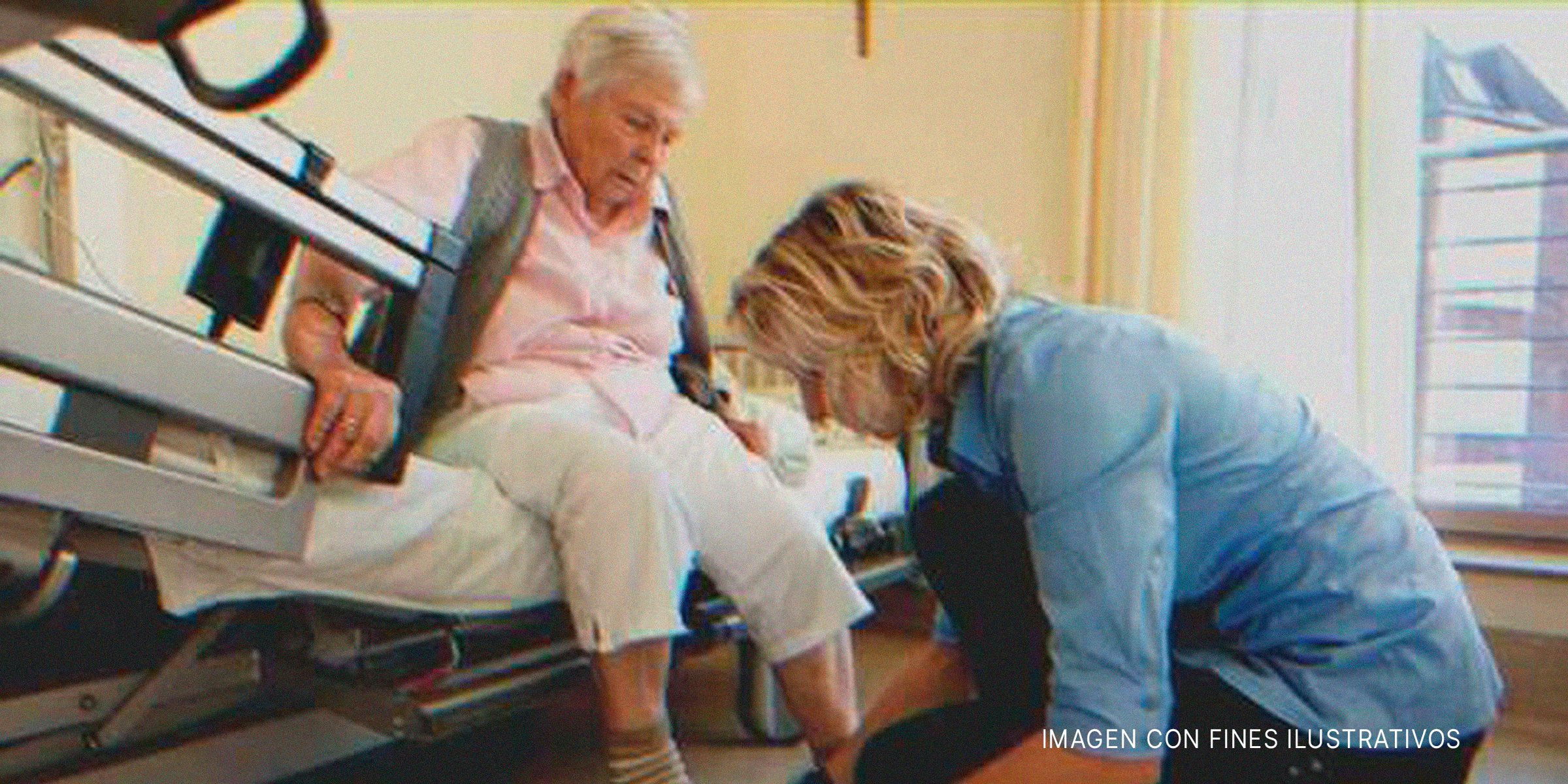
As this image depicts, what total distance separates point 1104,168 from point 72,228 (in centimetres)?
174

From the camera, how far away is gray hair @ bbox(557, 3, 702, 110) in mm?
1366

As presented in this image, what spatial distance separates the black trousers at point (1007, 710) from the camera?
0.87m

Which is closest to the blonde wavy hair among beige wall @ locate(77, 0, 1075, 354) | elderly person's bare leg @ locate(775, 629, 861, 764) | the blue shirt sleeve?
the blue shirt sleeve

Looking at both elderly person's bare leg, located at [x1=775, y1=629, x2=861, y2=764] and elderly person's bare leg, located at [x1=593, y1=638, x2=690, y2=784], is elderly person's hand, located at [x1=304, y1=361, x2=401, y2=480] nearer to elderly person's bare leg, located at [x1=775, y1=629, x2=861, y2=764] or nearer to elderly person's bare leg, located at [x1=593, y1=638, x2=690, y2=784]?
elderly person's bare leg, located at [x1=593, y1=638, x2=690, y2=784]

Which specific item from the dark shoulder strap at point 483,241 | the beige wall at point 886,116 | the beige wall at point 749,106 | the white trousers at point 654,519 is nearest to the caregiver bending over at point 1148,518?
the white trousers at point 654,519

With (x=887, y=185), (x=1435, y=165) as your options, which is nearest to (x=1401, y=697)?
(x=887, y=185)

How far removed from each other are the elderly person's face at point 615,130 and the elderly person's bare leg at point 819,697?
0.62 metres

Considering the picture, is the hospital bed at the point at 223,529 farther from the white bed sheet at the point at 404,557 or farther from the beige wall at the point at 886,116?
the beige wall at the point at 886,116

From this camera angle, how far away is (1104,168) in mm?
2184

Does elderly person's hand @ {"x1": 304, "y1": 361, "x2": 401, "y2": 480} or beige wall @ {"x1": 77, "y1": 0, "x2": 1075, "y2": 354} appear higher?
beige wall @ {"x1": 77, "y1": 0, "x2": 1075, "y2": 354}

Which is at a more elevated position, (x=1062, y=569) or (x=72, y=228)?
(x=72, y=228)

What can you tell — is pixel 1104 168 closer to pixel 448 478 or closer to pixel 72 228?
Result: pixel 448 478

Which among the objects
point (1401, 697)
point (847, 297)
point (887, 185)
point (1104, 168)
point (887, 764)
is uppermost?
point (1104, 168)

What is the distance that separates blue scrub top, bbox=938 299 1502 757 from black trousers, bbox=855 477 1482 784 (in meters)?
0.02
